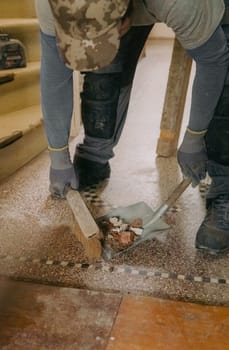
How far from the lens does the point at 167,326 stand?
2.77ft

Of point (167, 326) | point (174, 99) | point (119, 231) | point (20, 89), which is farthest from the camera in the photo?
point (20, 89)

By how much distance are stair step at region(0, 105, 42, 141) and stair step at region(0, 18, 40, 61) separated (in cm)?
30

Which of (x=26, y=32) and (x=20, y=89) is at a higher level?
(x=26, y=32)

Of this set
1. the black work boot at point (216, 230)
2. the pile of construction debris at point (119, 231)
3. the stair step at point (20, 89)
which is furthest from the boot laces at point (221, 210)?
the stair step at point (20, 89)

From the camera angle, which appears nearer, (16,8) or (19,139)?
(19,139)

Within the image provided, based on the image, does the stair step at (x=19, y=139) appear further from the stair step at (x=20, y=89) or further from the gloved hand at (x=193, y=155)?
the gloved hand at (x=193, y=155)

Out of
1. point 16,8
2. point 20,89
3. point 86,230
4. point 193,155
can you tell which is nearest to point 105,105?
point 193,155

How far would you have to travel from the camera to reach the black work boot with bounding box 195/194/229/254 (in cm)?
109

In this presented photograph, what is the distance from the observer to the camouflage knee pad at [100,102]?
4.26ft

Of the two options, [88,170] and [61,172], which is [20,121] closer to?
[88,170]

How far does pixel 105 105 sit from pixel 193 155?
37cm

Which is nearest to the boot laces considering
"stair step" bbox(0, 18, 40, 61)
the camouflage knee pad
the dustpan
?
the dustpan

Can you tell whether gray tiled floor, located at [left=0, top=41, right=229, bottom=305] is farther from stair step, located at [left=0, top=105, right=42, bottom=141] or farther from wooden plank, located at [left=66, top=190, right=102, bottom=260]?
stair step, located at [left=0, top=105, right=42, bottom=141]

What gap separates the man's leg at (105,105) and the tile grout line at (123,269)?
1.47 feet
